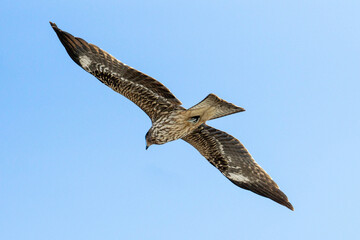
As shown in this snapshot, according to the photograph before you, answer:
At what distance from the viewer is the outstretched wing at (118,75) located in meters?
9.77

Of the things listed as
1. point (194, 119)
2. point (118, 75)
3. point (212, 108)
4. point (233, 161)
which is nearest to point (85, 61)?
point (118, 75)

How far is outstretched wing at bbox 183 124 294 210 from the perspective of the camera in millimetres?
10969

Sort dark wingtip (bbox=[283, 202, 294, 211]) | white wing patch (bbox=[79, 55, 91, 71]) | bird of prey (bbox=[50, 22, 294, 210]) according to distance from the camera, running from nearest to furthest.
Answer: bird of prey (bbox=[50, 22, 294, 210])
white wing patch (bbox=[79, 55, 91, 71])
dark wingtip (bbox=[283, 202, 294, 211])

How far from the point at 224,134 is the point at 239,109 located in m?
1.40

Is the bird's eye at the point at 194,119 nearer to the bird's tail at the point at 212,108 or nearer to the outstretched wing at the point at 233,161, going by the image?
the bird's tail at the point at 212,108

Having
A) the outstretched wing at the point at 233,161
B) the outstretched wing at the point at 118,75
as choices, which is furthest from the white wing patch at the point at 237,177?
the outstretched wing at the point at 118,75

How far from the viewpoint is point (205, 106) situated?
378 inches

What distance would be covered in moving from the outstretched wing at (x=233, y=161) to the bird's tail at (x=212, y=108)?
1.04 meters

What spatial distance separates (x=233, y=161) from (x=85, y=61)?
379cm

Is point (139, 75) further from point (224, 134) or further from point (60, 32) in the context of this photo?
point (224, 134)

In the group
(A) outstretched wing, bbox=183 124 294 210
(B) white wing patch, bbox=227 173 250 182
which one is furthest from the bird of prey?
(B) white wing patch, bbox=227 173 250 182

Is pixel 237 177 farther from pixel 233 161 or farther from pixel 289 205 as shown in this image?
pixel 289 205

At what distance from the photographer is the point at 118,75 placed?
32.6ft

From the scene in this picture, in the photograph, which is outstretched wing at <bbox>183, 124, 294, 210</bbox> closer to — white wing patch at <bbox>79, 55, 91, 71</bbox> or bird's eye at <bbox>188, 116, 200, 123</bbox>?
bird's eye at <bbox>188, 116, 200, 123</bbox>
